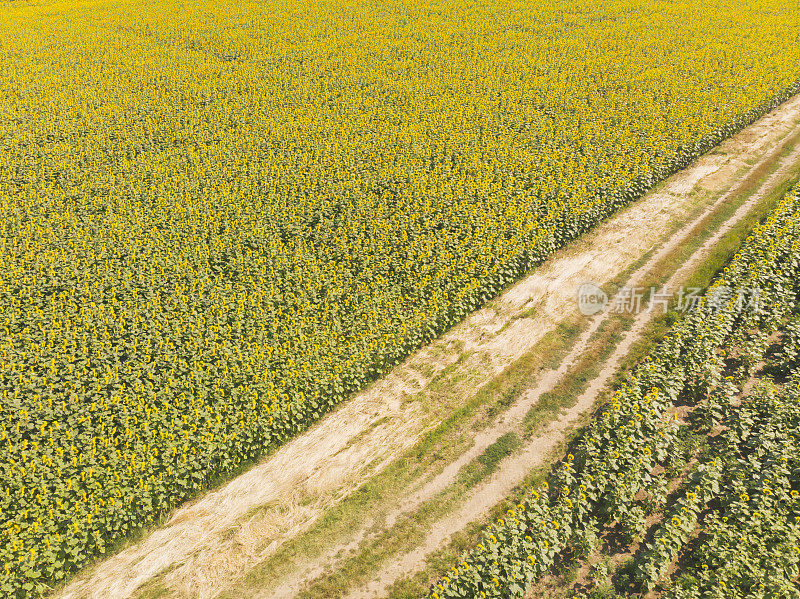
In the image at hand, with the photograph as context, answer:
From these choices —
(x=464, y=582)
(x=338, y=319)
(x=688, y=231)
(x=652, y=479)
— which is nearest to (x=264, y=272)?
(x=338, y=319)

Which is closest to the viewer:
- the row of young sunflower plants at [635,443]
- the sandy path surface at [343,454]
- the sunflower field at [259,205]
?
the row of young sunflower plants at [635,443]

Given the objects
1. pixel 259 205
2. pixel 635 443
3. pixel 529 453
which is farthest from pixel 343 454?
pixel 259 205

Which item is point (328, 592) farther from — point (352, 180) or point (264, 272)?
point (352, 180)

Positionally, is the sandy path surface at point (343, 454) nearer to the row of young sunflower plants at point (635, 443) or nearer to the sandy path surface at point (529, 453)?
the sandy path surface at point (529, 453)

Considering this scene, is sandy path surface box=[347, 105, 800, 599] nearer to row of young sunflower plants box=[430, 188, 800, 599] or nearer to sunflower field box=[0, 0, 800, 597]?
row of young sunflower plants box=[430, 188, 800, 599]

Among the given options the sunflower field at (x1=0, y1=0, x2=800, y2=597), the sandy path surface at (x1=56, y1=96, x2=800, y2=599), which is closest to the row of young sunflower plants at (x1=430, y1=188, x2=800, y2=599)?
the sandy path surface at (x1=56, y1=96, x2=800, y2=599)

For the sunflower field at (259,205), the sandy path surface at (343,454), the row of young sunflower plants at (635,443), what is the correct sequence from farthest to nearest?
the sunflower field at (259,205) → the sandy path surface at (343,454) → the row of young sunflower plants at (635,443)

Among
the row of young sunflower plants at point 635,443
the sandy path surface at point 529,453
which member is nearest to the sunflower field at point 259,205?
the sandy path surface at point 529,453
